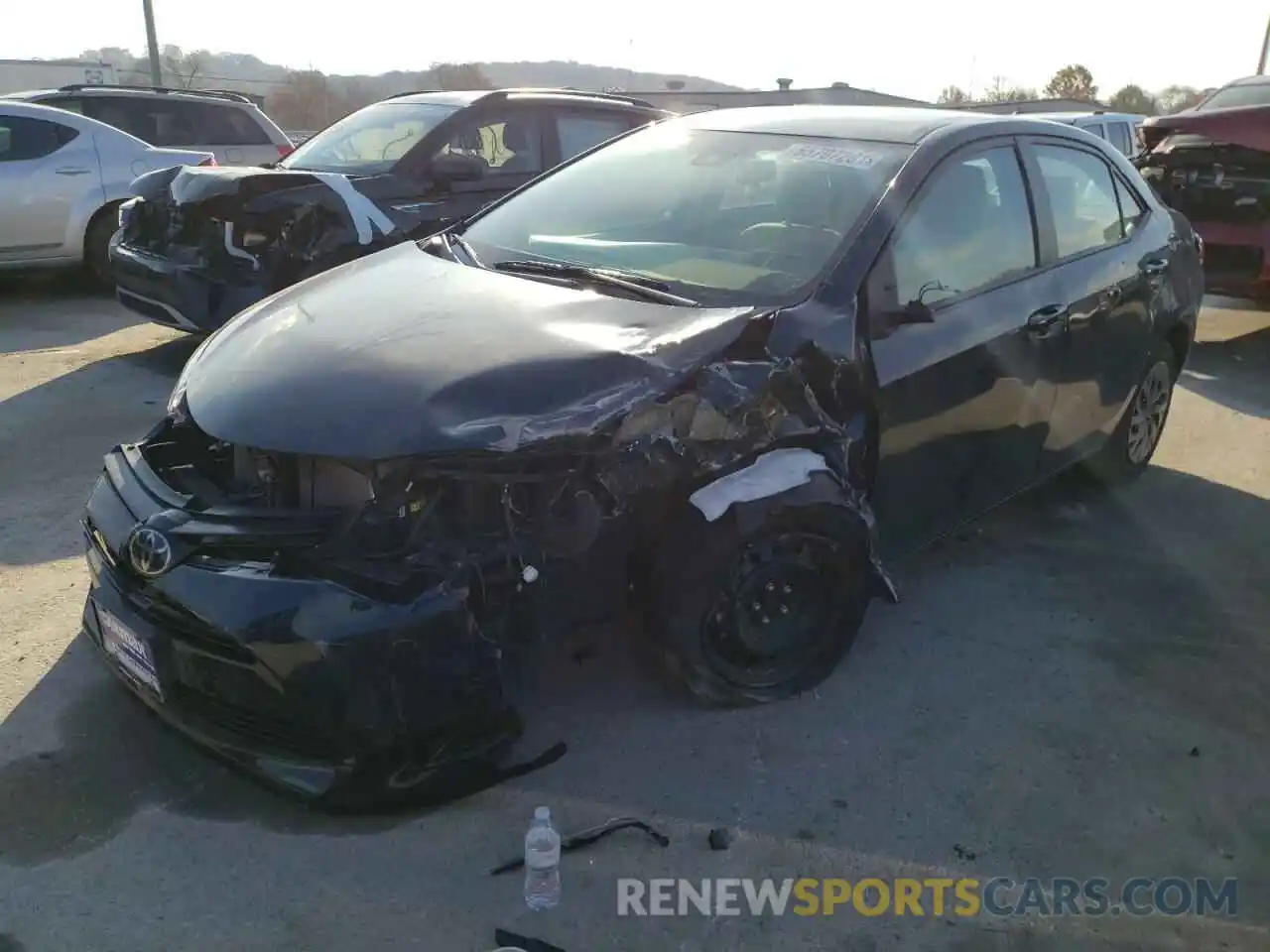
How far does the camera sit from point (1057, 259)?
4.15 metres

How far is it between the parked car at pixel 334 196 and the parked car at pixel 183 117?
386cm

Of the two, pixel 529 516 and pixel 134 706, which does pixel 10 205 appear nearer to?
pixel 134 706

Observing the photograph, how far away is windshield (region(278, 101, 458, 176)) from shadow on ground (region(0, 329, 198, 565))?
1.55 m

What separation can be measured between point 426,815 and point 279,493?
89 cm

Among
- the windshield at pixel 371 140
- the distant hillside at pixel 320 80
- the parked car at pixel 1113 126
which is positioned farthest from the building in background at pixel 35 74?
the windshield at pixel 371 140

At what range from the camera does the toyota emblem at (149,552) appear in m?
2.59

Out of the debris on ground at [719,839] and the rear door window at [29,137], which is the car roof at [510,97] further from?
the debris on ground at [719,839]

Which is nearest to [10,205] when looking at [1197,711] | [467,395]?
[467,395]

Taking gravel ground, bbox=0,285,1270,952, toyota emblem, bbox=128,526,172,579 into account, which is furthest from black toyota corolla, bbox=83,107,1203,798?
gravel ground, bbox=0,285,1270,952

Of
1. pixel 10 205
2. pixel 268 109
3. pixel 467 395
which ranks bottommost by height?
pixel 268 109

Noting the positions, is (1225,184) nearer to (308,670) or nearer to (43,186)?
(308,670)

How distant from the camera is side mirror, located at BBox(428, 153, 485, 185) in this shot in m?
6.38

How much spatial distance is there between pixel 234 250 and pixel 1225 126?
6.89 metres

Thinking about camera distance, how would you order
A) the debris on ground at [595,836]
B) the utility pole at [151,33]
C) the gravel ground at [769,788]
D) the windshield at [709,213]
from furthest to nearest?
the utility pole at [151,33]
the windshield at [709,213]
the debris on ground at [595,836]
the gravel ground at [769,788]
